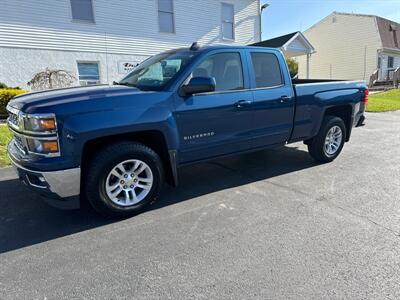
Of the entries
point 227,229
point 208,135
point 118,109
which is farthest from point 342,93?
point 118,109

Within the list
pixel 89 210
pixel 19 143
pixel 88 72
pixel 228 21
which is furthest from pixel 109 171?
pixel 228 21

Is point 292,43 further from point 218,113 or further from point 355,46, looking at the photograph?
point 355,46

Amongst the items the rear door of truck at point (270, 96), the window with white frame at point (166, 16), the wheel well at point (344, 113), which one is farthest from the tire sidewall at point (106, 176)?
the window with white frame at point (166, 16)

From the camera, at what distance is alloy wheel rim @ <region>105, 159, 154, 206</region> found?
3391mm

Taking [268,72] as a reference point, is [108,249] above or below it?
below

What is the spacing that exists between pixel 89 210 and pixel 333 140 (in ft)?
14.3

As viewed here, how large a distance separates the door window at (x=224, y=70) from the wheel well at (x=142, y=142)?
100 centimetres

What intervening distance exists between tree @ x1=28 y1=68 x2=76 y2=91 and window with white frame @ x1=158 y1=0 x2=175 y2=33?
480 cm

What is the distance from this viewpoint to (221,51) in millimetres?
4090

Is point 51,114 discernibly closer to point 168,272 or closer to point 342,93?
point 168,272

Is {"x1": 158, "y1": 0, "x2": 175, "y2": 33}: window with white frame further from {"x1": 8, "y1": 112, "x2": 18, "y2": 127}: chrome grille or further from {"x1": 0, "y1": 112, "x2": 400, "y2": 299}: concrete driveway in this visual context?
{"x1": 8, "y1": 112, "x2": 18, "y2": 127}: chrome grille

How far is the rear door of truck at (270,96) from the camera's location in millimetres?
4343

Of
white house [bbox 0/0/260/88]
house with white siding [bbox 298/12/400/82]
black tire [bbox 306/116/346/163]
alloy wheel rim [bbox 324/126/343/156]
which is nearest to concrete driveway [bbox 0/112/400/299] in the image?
black tire [bbox 306/116/346/163]

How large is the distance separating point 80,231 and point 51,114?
128 centimetres
